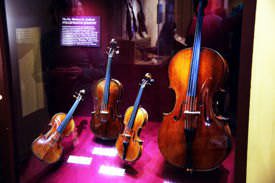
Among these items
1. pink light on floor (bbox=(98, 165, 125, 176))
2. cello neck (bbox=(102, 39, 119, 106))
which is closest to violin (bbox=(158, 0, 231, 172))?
pink light on floor (bbox=(98, 165, 125, 176))

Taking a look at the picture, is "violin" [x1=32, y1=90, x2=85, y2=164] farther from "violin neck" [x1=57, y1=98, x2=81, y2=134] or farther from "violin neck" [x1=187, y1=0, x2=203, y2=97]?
"violin neck" [x1=187, y1=0, x2=203, y2=97]

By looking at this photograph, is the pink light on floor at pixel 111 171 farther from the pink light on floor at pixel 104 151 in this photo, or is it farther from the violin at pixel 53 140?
the violin at pixel 53 140

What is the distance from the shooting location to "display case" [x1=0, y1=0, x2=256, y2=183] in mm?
1805

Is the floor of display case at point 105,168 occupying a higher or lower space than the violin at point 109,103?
lower

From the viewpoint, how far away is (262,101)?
60.6 inches

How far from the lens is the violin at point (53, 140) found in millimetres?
1976

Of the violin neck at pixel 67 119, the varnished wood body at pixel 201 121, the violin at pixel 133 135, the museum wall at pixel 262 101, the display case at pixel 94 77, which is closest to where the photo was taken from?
the museum wall at pixel 262 101

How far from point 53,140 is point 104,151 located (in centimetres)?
35

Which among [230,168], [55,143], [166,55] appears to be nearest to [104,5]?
[166,55]

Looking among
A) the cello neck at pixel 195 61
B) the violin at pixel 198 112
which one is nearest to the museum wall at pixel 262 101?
the violin at pixel 198 112

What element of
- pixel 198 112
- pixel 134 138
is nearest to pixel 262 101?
pixel 198 112

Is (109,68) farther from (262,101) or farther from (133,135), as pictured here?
(262,101)

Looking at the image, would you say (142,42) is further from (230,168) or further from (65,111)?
(230,168)

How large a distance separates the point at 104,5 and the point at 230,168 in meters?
1.25
